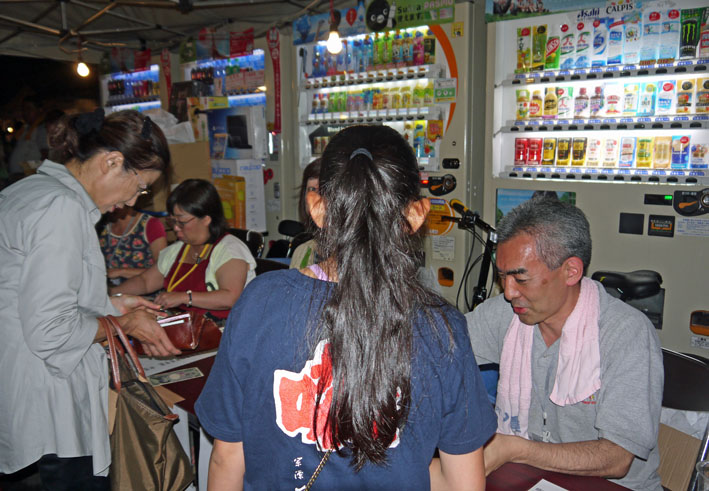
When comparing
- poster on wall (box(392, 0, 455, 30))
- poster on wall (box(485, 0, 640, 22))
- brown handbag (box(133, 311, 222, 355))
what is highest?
poster on wall (box(392, 0, 455, 30))

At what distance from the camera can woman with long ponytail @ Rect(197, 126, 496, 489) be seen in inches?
40.2

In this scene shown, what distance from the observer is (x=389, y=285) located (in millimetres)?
1031

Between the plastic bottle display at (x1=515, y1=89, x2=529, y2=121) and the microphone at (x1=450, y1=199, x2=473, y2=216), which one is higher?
the plastic bottle display at (x1=515, y1=89, x2=529, y2=121)

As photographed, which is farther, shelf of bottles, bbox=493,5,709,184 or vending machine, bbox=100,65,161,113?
vending machine, bbox=100,65,161,113

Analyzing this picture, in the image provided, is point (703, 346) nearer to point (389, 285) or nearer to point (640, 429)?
point (640, 429)

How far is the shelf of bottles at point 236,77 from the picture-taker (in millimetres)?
5670

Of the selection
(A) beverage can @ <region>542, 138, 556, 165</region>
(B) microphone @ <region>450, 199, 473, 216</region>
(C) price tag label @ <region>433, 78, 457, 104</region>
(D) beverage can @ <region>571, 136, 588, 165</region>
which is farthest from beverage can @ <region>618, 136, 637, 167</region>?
(C) price tag label @ <region>433, 78, 457, 104</region>

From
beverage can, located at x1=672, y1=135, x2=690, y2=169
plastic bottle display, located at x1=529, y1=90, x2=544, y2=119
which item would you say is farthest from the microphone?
beverage can, located at x1=672, y1=135, x2=690, y2=169

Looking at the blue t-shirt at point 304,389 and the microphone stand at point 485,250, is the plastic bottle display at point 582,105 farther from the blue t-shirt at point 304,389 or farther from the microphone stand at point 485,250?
the blue t-shirt at point 304,389

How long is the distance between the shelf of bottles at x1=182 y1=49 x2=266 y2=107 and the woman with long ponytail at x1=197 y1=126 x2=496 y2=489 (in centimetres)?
490

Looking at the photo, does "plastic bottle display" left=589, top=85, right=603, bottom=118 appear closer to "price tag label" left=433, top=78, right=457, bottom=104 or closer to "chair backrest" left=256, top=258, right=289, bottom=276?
"price tag label" left=433, top=78, right=457, bottom=104

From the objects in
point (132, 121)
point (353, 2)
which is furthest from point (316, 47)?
point (132, 121)

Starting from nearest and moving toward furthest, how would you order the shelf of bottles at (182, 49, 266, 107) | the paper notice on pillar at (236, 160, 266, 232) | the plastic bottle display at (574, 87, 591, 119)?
the plastic bottle display at (574, 87, 591, 119)
the shelf of bottles at (182, 49, 266, 107)
the paper notice on pillar at (236, 160, 266, 232)

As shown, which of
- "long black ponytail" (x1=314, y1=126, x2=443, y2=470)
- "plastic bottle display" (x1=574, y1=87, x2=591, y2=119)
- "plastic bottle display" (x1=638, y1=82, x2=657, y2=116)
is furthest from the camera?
"plastic bottle display" (x1=574, y1=87, x2=591, y2=119)
